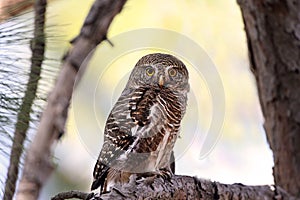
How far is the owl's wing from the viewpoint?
1.64m

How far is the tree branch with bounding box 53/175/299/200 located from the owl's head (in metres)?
0.49

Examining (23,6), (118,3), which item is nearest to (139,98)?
(118,3)

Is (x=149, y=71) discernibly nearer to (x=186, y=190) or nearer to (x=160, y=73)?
(x=160, y=73)

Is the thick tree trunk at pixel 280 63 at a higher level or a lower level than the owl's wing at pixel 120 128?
lower

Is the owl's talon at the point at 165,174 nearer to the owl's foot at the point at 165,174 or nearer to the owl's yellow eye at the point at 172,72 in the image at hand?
the owl's foot at the point at 165,174

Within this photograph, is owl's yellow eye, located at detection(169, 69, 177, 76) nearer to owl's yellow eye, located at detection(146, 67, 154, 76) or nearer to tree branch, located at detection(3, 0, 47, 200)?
owl's yellow eye, located at detection(146, 67, 154, 76)

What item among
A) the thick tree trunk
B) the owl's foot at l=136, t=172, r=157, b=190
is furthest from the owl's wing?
the thick tree trunk

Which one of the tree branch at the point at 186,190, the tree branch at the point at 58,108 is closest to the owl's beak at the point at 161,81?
the tree branch at the point at 58,108

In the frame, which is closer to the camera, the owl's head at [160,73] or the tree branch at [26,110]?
the tree branch at [26,110]

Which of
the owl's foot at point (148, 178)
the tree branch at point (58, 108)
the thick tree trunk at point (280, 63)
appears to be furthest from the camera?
the tree branch at point (58, 108)

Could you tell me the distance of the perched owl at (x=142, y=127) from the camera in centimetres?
164

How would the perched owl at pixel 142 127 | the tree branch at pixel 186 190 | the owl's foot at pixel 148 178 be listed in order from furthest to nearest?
the perched owl at pixel 142 127, the owl's foot at pixel 148 178, the tree branch at pixel 186 190

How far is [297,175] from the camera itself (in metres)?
1.01

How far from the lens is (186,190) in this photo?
1303mm
